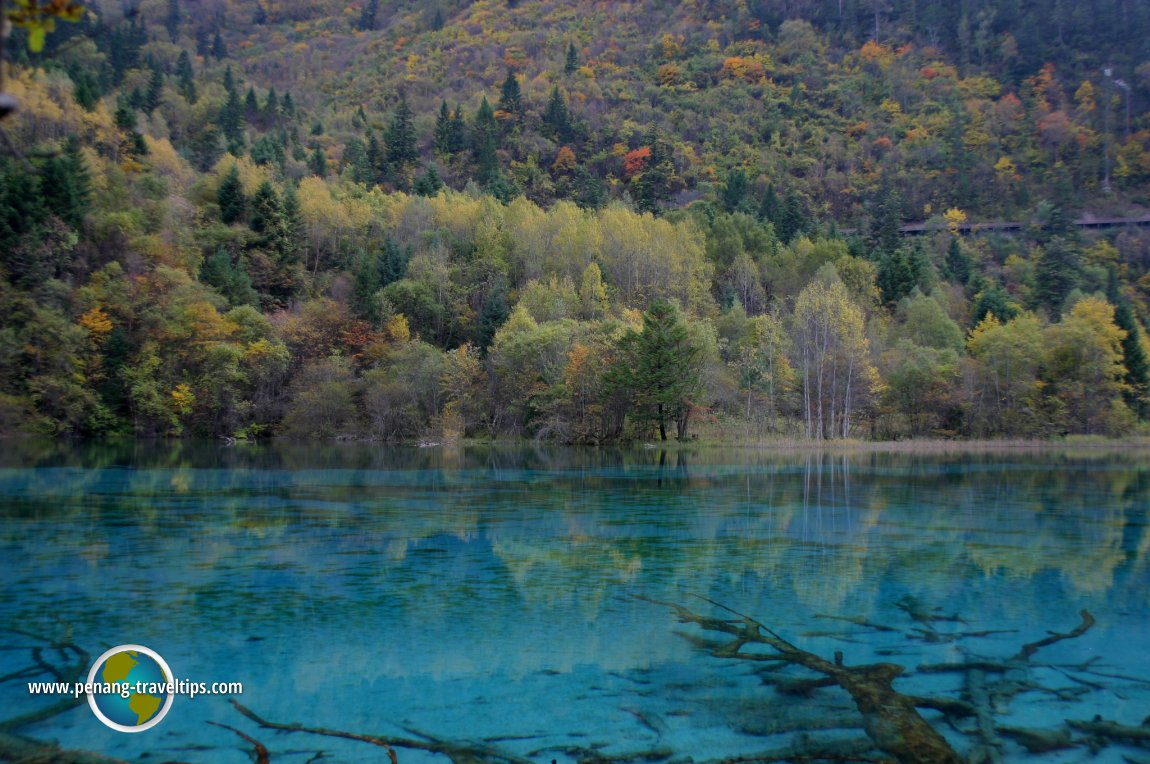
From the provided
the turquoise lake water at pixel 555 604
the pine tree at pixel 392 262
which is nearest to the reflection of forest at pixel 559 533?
the turquoise lake water at pixel 555 604

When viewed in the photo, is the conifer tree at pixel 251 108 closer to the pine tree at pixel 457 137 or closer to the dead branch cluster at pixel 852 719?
the pine tree at pixel 457 137

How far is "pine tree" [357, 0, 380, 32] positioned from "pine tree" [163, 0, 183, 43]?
4339 cm

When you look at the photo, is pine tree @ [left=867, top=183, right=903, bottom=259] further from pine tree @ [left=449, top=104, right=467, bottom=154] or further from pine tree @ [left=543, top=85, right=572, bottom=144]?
pine tree @ [left=449, top=104, right=467, bottom=154]

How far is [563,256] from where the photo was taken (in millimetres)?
71312

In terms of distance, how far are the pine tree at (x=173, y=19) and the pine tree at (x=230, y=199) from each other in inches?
3752

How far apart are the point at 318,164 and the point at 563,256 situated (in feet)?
108

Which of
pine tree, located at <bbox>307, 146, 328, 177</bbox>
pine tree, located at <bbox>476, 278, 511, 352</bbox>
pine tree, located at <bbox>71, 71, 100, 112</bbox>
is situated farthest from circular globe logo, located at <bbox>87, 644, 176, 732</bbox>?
pine tree, located at <bbox>307, 146, 328, 177</bbox>

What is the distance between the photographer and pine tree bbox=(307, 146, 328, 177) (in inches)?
3473

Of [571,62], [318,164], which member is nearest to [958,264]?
[318,164]

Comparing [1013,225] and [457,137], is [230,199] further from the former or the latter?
[1013,225]

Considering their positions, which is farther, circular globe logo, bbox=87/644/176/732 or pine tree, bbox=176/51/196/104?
pine tree, bbox=176/51/196/104

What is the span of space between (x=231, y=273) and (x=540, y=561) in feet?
182

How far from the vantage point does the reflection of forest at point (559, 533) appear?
11891mm

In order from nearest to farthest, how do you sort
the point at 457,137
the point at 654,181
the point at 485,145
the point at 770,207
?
the point at 770,207, the point at 485,145, the point at 654,181, the point at 457,137
